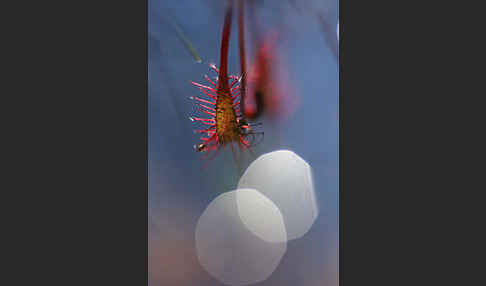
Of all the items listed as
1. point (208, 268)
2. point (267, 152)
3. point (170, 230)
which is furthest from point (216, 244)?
point (267, 152)

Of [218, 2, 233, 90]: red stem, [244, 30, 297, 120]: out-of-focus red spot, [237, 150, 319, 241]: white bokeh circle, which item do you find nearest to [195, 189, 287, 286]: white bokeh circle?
[237, 150, 319, 241]: white bokeh circle

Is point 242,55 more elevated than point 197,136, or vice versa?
point 242,55

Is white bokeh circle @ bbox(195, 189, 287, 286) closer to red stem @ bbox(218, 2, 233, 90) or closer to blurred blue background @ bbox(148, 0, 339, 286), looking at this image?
blurred blue background @ bbox(148, 0, 339, 286)

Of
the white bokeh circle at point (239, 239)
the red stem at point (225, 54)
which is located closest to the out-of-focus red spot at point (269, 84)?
the red stem at point (225, 54)

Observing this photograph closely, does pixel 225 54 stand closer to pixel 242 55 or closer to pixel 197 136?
pixel 242 55

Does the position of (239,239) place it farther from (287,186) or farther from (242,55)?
(242,55)

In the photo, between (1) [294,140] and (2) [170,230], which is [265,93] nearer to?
(1) [294,140]

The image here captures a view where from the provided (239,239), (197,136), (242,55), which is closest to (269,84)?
(242,55)

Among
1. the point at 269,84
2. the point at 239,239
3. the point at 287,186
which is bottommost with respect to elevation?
the point at 239,239
